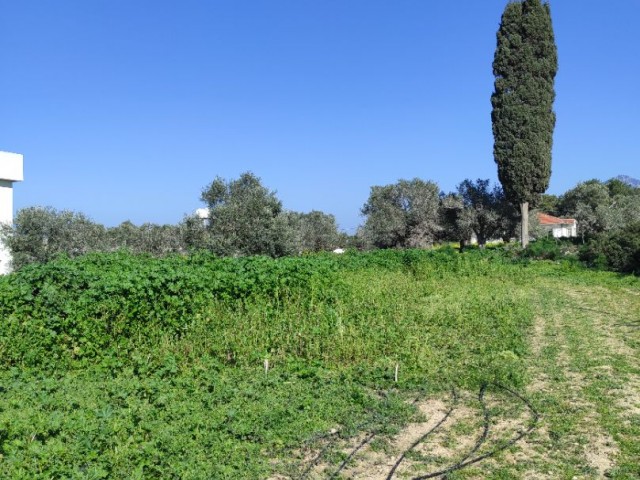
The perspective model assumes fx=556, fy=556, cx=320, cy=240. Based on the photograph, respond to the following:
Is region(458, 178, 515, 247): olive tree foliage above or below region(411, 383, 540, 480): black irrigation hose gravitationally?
above

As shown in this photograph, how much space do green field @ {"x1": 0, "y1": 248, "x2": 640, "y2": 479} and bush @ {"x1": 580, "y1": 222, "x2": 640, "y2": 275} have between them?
825 centimetres

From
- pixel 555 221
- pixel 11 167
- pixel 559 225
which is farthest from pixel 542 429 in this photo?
pixel 559 225

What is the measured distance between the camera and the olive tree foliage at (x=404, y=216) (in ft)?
114

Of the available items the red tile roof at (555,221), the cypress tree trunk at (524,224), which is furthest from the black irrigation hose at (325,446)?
the red tile roof at (555,221)

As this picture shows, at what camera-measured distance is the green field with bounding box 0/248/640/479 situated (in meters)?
4.12

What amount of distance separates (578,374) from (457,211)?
29.3 m

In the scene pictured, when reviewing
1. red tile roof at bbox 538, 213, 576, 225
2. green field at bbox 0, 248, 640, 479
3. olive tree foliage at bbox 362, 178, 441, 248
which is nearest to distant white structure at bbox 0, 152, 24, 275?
green field at bbox 0, 248, 640, 479

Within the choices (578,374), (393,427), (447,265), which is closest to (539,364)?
(578,374)

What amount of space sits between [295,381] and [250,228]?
15688 mm

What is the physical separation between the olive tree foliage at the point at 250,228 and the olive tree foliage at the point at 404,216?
1395 centimetres

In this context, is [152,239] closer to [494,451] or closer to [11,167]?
[11,167]

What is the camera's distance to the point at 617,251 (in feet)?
63.7

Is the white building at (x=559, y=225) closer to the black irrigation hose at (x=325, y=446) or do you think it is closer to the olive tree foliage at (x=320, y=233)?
the olive tree foliage at (x=320, y=233)

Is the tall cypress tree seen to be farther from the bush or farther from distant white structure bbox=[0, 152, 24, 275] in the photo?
distant white structure bbox=[0, 152, 24, 275]
